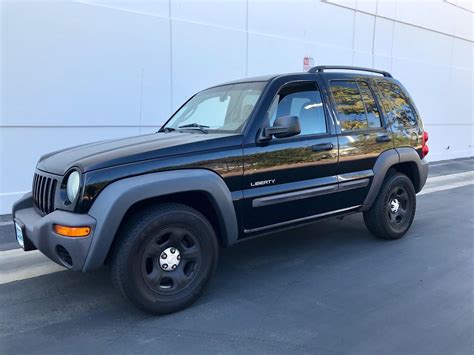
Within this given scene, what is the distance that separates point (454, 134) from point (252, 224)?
46.7 feet

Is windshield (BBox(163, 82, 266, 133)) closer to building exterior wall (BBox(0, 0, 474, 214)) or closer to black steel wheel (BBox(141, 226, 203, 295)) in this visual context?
black steel wheel (BBox(141, 226, 203, 295))

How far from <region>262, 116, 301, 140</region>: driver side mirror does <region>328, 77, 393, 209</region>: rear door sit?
0.89 metres

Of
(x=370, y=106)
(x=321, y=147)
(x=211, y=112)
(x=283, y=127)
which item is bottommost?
(x=321, y=147)

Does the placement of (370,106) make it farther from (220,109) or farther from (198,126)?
(198,126)

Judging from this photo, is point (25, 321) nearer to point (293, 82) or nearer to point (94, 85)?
point (293, 82)

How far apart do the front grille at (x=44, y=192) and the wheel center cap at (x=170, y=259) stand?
952 millimetres

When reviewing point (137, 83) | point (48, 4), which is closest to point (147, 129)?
point (137, 83)

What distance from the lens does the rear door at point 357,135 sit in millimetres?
4477

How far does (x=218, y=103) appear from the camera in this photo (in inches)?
176

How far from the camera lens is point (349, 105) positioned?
4664 millimetres

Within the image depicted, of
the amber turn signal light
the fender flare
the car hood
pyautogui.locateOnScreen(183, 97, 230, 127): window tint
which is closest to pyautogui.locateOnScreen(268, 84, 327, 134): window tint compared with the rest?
pyautogui.locateOnScreen(183, 97, 230, 127): window tint

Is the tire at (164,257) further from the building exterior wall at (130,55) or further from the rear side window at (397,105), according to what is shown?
the building exterior wall at (130,55)

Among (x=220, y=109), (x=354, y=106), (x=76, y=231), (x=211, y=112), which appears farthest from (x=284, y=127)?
(x=76, y=231)

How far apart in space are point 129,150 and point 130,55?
4513mm
